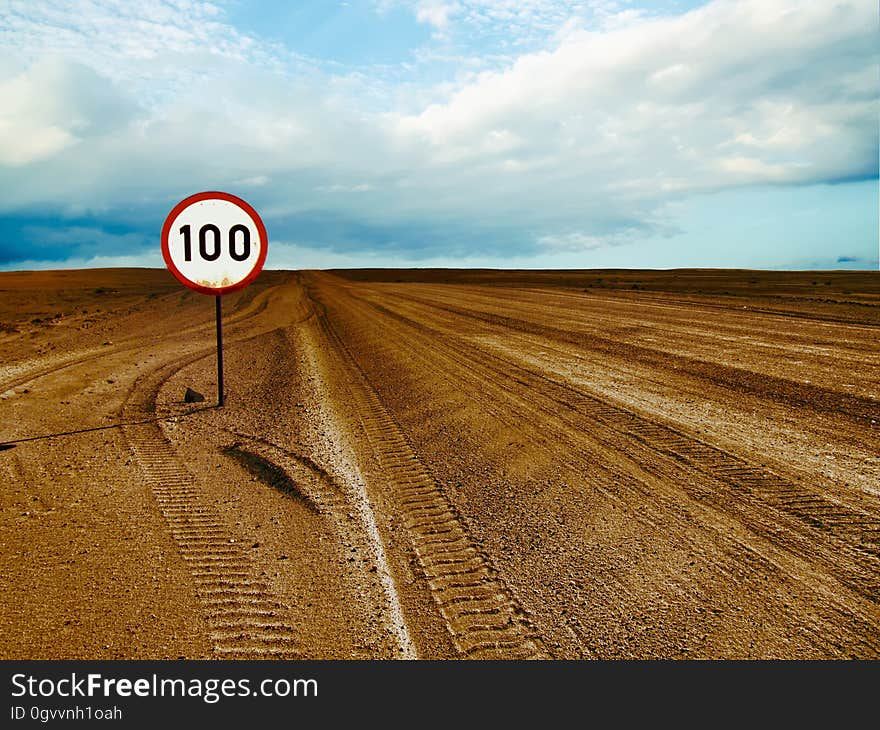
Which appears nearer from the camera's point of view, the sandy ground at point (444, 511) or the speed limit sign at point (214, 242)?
the sandy ground at point (444, 511)

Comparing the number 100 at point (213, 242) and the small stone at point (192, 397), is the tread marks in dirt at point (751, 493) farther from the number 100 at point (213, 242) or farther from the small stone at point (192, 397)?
the small stone at point (192, 397)

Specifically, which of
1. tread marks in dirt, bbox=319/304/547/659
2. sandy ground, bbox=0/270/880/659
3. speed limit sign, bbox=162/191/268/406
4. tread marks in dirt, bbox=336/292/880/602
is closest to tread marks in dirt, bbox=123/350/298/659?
sandy ground, bbox=0/270/880/659

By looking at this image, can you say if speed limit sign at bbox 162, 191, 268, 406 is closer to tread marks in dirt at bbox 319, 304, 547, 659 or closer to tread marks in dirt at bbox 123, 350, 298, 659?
tread marks in dirt at bbox 123, 350, 298, 659

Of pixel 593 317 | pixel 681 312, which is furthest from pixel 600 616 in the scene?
pixel 681 312

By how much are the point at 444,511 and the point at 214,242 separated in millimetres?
3842

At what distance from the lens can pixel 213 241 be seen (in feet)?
20.5

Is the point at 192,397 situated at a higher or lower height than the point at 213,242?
lower

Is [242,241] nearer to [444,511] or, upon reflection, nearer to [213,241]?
[213,241]

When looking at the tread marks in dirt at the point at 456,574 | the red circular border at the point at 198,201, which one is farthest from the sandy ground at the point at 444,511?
the red circular border at the point at 198,201

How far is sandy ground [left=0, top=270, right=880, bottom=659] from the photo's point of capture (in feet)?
8.55

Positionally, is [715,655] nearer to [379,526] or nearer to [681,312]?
[379,526]

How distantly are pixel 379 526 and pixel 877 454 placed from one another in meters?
3.84

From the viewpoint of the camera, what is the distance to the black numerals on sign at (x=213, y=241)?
6.17m

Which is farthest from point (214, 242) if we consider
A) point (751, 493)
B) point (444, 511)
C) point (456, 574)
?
point (751, 493)
